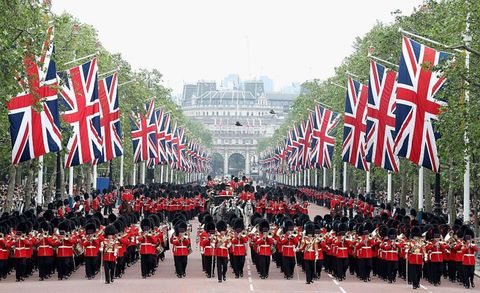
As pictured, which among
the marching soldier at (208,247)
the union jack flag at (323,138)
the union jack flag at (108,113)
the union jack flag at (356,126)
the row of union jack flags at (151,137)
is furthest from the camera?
the row of union jack flags at (151,137)

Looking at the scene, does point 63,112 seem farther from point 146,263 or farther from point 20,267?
point 20,267

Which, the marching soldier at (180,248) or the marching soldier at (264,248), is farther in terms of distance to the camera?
the marching soldier at (264,248)

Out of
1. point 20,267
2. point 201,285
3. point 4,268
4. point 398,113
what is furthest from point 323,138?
point 201,285

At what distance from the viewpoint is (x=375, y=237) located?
29656mm

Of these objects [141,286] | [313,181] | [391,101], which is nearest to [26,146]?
[141,286]

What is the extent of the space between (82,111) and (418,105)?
42.1ft

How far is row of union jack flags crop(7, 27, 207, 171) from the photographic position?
31.5 meters

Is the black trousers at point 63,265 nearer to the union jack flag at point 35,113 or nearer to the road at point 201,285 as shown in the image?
the road at point 201,285

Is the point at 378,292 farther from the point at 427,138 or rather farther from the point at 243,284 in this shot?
the point at 427,138

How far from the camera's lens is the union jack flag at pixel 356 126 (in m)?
48.0

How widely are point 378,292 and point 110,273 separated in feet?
22.8

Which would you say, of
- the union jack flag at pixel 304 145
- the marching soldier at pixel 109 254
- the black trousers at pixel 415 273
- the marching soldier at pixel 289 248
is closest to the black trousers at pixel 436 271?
the black trousers at pixel 415 273

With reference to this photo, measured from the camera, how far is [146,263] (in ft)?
95.8

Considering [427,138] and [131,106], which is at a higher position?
[131,106]
